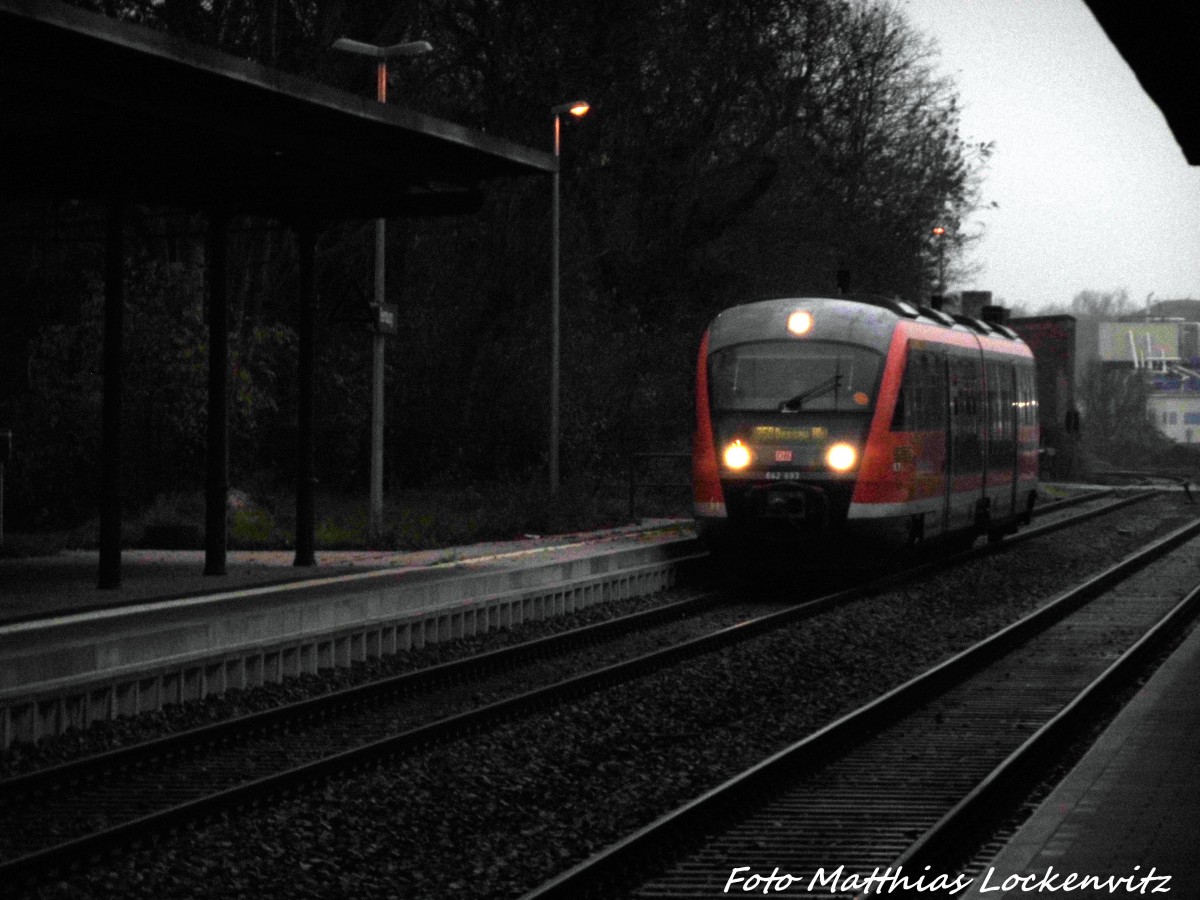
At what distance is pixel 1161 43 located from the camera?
24.7ft

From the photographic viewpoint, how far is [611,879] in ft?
27.1

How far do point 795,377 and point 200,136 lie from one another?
8.15 meters

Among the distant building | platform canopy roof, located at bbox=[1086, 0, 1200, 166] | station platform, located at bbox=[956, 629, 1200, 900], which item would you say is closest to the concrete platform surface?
station platform, located at bbox=[956, 629, 1200, 900]

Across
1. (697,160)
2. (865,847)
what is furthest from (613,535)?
(865,847)

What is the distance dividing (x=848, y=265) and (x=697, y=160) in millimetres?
6635

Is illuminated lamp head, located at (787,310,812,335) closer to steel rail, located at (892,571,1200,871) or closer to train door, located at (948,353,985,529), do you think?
train door, located at (948,353,985,529)

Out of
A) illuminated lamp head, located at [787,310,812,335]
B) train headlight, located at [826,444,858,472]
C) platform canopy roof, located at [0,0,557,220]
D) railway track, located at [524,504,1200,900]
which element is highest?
platform canopy roof, located at [0,0,557,220]

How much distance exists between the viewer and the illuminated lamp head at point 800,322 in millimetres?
21219

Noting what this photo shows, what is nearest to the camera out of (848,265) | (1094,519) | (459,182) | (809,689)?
(809,689)

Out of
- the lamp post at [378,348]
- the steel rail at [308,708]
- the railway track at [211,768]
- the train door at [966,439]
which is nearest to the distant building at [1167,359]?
the train door at [966,439]

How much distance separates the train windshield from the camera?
20953 millimetres

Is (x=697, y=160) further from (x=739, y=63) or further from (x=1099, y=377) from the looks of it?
(x=1099, y=377)

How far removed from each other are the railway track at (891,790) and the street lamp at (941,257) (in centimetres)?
2970

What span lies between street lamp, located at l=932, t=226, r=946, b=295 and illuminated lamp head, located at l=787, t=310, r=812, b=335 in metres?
25.0
